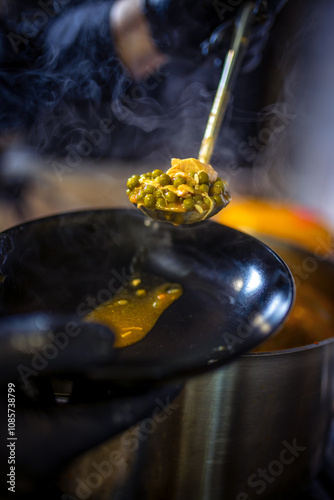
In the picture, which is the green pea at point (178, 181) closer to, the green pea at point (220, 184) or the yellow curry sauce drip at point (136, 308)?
the green pea at point (220, 184)

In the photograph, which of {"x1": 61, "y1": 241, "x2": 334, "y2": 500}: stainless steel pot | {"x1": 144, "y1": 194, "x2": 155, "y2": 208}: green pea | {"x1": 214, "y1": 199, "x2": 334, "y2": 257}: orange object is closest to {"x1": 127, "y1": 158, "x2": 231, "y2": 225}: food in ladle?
{"x1": 144, "y1": 194, "x2": 155, "y2": 208}: green pea

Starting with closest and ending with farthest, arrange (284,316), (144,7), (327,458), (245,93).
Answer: (284,316) → (327,458) → (144,7) → (245,93)

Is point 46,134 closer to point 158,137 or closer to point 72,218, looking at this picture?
point 158,137

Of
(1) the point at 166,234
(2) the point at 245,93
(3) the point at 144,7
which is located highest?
(3) the point at 144,7

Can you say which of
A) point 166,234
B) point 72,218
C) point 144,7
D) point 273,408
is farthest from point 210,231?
point 144,7

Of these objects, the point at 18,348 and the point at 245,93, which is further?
the point at 245,93

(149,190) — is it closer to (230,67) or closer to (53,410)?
(230,67)

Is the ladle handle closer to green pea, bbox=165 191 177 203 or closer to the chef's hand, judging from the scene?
green pea, bbox=165 191 177 203
